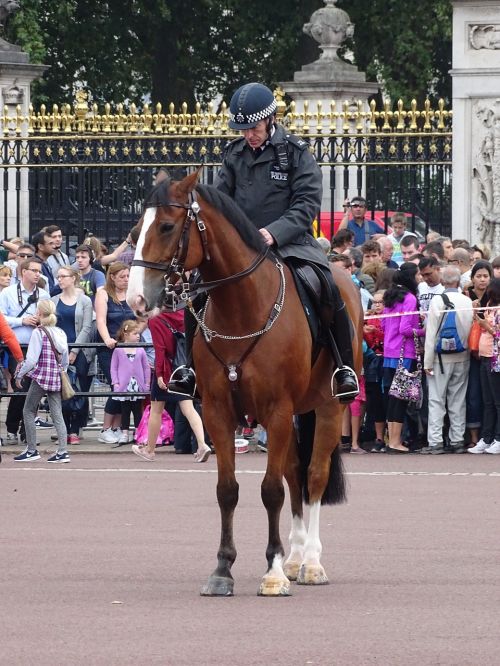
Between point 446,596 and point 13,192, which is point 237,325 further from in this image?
point 13,192

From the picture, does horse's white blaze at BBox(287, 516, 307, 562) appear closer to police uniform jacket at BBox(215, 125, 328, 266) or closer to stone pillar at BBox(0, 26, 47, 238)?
police uniform jacket at BBox(215, 125, 328, 266)

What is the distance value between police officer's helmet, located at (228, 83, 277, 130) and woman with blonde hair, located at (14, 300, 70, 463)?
251 inches

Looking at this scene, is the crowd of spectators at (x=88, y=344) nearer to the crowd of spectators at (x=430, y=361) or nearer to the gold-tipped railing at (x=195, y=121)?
the crowd of spectators at (x=430, y=361)

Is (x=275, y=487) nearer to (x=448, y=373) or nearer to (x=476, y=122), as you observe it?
(x=448, y=373)

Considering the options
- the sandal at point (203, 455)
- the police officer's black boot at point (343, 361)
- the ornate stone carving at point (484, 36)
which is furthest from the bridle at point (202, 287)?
the ornate stone carving at point (484, 36)

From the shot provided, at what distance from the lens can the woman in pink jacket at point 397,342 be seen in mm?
15984

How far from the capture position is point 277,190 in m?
9.51

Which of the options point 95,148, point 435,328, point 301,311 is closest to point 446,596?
point 301,311

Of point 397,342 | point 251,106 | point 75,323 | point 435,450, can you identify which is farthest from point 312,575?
point 75,323

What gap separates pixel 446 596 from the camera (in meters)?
8.65

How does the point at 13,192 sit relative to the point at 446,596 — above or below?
above

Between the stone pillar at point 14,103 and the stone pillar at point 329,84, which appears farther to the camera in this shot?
the stone pillar at point 329,84

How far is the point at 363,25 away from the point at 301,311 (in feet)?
80.2

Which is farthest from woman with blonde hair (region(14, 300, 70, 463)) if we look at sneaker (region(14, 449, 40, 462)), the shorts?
the shorts
